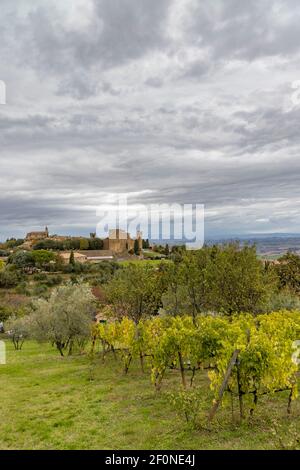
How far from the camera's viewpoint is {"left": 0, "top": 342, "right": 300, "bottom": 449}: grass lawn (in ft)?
29.8

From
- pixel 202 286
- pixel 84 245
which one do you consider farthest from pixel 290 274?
pixel 84 245

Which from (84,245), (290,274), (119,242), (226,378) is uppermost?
(119,242)

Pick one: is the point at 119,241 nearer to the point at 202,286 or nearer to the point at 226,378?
the point at 202,286

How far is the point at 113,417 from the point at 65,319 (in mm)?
15317

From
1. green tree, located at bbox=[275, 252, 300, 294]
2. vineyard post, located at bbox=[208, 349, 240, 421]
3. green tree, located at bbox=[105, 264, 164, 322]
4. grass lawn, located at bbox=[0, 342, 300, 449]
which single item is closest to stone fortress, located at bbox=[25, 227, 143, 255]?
green tree, located at bbox=[275, 252, 300, 294]

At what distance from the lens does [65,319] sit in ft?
84.5

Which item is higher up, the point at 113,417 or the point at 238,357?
the point at 238,357

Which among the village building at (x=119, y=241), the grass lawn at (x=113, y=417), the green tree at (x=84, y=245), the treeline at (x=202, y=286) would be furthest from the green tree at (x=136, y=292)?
the green tree at (x=84, y=245)

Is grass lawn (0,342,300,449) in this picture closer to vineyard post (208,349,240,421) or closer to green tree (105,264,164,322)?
vineyard post (208,349,240,421)

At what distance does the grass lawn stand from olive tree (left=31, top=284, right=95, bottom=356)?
25.8 feet

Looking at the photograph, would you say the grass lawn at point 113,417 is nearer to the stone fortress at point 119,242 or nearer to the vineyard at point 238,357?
the vineyard at point 238,357

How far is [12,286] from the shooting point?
78.5 meters

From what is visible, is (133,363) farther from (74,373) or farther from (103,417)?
(103,417)
